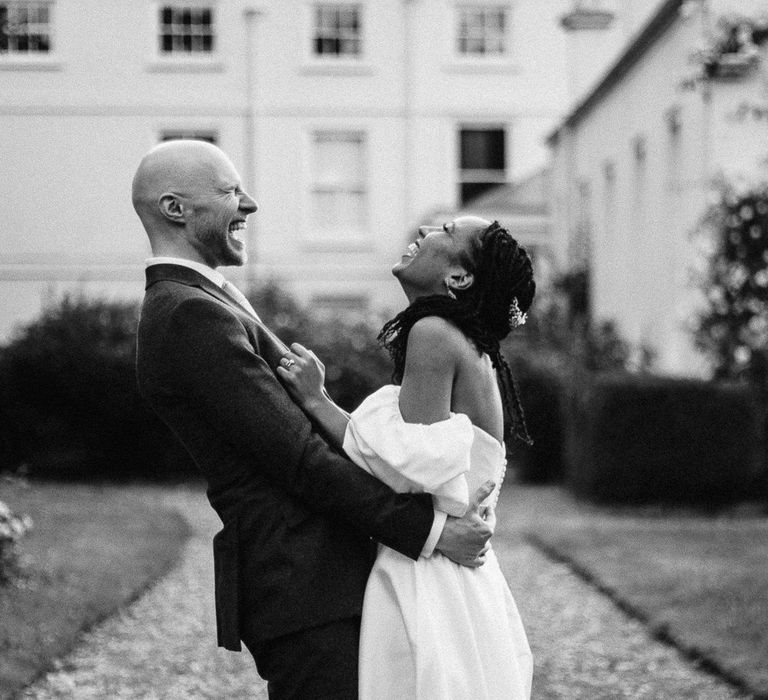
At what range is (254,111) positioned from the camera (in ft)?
85.1

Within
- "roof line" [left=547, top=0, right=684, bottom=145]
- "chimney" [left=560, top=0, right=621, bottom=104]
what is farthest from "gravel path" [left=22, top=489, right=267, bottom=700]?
"chimney" [left=560, top=0, right=621, bottom=104]

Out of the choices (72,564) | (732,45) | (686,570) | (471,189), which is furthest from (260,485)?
(471,189)

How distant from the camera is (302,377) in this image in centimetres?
296

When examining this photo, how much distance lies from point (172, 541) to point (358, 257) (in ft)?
52.4

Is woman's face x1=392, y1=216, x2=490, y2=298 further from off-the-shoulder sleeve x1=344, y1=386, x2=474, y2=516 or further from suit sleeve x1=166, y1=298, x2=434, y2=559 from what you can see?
suit sleeve x1=166, y1=298, x2=434, y2=559

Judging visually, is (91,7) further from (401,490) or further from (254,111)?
(401,490)

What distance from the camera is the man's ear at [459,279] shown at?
306 cm

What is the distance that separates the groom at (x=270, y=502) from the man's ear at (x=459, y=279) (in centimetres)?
47

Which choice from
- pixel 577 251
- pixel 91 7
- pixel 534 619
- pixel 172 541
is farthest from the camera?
pixel 91 7

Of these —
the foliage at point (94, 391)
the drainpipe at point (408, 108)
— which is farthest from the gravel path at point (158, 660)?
the drainpipe at point (408, 108)

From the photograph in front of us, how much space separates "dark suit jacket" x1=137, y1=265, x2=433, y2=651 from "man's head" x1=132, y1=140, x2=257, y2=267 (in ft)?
0.44

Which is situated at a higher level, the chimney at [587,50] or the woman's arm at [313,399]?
the chimney at [587,50]

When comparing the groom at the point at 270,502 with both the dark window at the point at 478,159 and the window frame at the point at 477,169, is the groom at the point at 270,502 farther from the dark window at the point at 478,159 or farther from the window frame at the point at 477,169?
the dark window at the point at 478,159

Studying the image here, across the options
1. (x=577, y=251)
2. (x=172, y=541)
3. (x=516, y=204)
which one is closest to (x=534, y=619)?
(x=172, y=541)
